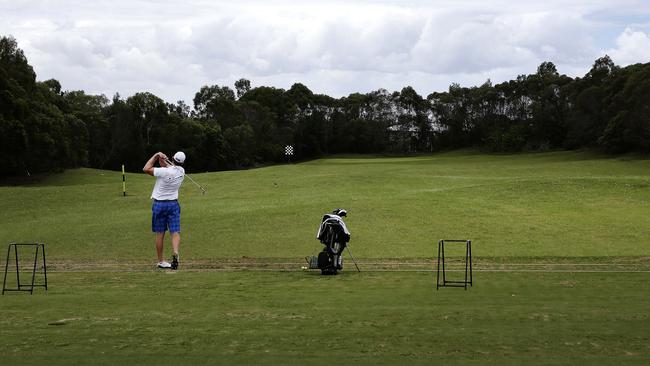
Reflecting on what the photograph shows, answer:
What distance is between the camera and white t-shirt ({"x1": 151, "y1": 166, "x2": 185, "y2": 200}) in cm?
1406

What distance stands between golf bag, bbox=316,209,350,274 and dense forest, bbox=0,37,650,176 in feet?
144

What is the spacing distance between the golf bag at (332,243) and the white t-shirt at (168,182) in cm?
304

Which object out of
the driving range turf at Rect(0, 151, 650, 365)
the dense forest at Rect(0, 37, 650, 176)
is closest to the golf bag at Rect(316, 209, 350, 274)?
the driving range turf at Rect(0, 151, 650, 365)

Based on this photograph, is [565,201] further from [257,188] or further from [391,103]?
[391,103]

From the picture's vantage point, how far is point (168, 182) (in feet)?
46.6

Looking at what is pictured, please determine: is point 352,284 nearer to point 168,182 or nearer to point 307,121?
point 168,182

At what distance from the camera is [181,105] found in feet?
435

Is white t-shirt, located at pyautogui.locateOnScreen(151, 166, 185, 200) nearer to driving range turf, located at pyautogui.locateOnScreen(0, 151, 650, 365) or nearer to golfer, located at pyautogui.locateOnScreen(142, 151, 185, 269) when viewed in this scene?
golfer, located at pyautogui.locateOnScreen(142, 151, 185, 269)

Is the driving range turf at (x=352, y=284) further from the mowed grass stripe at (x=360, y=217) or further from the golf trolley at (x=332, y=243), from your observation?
the golf trolley at (x=332, y=243)

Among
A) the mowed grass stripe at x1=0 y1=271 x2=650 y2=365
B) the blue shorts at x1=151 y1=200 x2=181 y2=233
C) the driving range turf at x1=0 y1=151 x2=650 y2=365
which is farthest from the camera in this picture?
the blue shorts at x1=151 y1=200 x2=181 y2=233

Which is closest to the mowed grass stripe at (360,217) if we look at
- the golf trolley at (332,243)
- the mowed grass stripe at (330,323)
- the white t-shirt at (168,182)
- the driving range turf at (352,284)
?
the driving range turf at (352,284)

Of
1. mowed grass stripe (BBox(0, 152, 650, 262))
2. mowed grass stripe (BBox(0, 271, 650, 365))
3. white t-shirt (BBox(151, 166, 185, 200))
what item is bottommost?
mowed grass stripe (BBox(0, 152, 650, 262))

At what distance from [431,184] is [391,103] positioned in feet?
301

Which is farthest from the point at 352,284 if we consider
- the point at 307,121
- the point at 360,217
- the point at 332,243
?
the point at 307,121
